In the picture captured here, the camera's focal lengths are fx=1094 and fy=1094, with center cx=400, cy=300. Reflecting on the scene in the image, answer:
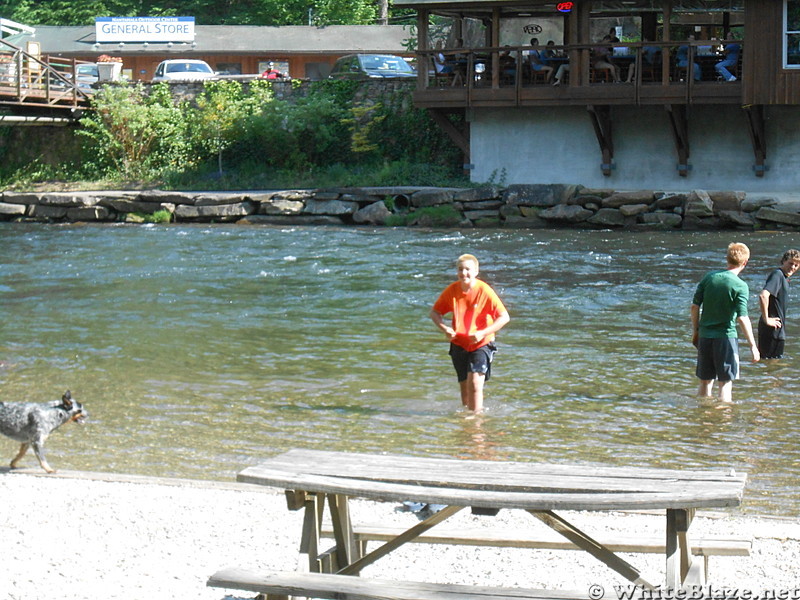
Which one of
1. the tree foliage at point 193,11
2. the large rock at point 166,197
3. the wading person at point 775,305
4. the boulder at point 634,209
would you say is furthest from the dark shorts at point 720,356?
the tree foliage at point 193,11

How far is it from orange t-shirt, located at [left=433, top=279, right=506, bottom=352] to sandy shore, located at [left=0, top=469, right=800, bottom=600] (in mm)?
2818

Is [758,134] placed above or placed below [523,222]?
above

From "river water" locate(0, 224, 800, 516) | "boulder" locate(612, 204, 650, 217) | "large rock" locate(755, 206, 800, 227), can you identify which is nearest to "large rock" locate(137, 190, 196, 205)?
"river water" locate(0, 224, 800, 516)

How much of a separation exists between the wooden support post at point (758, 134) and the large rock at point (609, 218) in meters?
3.66

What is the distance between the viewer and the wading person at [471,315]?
888cm

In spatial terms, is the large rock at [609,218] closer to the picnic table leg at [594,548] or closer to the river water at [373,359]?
the river water at [373,359]

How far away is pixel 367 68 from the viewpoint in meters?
33.4

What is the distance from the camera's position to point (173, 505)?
6.34 metres

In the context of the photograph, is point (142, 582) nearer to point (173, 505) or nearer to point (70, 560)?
point (70, 560)

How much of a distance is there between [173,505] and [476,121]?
23410 mm

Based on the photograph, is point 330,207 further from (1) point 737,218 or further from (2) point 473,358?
(2) point 473,358

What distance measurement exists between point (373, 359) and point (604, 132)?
53.8 ft

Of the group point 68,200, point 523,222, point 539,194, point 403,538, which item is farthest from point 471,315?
point 68,200

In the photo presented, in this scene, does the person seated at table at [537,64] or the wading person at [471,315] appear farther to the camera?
the person seated at table at [537,64]
